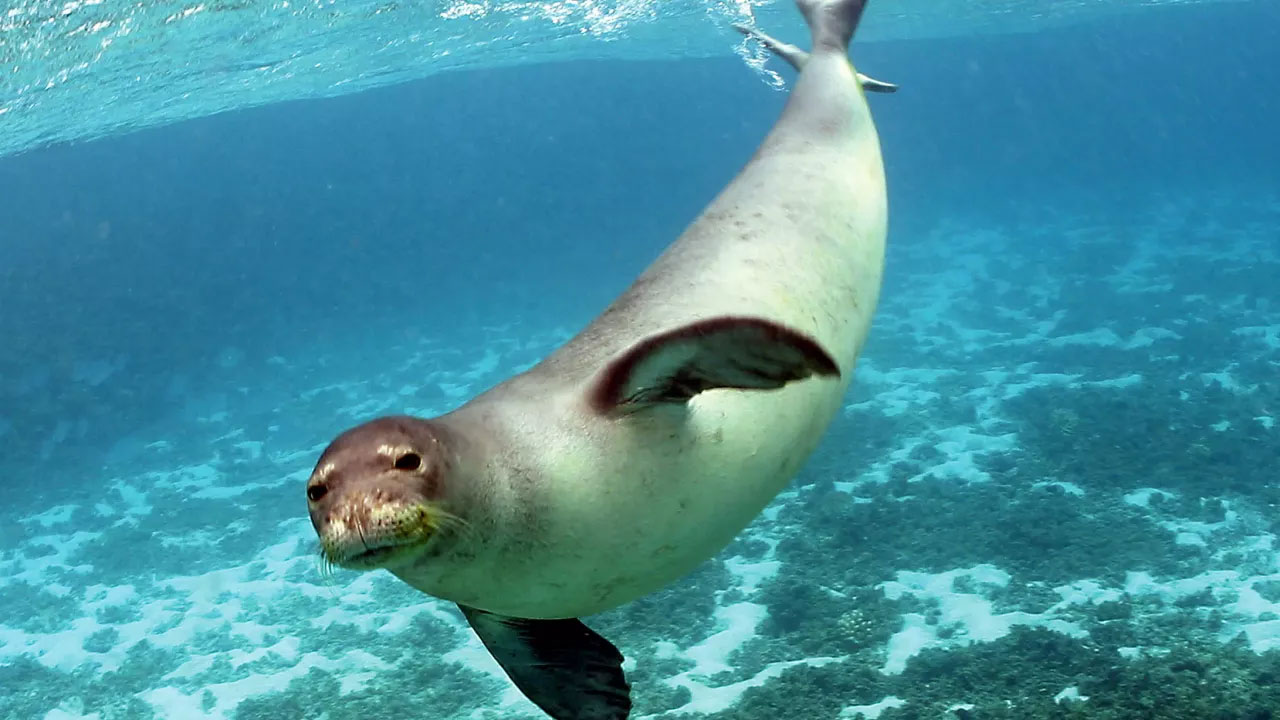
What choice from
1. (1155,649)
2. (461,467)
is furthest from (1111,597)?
(461,467)

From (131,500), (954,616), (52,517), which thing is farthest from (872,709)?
(52,517)

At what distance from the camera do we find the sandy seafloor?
733cm

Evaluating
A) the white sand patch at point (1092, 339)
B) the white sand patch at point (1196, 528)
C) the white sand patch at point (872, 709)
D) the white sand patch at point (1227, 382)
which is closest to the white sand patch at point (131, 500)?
the white sand patch at point (872, 709)

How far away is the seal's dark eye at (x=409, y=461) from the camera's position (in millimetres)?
2004

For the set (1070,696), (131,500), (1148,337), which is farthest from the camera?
(1148,337)

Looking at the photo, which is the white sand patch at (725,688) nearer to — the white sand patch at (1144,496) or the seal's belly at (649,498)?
the white sand patch at (1144,496)

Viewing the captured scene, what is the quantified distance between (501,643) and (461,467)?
114 cm

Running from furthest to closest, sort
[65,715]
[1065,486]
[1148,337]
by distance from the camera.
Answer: [1148,337] < [1065,486] < [65,715]

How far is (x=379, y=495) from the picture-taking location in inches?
75.7

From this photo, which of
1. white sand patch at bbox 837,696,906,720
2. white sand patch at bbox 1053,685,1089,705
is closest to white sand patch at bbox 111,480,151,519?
white sand patch at bbox 837,696,906,720

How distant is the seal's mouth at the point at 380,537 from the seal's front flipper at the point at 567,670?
121 cm

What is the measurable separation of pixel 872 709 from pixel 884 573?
2.24m

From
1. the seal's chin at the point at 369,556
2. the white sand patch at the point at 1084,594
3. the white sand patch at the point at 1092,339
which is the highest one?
the seal's chin at the point at 369,556

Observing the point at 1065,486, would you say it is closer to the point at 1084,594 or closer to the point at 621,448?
the point at 1084,594
